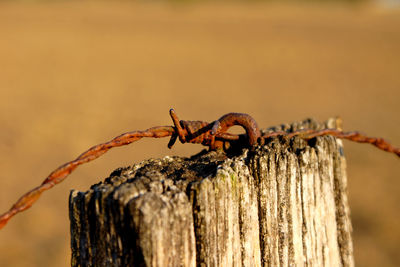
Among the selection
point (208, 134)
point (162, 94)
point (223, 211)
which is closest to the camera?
point (223, 211)

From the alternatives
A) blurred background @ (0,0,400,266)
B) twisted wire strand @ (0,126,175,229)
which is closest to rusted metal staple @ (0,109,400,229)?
twisted wire strand @ (0,126,175,229)

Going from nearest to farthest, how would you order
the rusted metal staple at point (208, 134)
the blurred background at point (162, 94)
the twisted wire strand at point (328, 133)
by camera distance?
the rusted metal staple at point (208, 134)
the twisted wire strand at point (328, 133)
the blurred background at point (162, 94)

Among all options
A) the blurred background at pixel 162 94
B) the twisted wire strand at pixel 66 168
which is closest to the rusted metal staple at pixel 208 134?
the twisted wire strand at pixel 66 168

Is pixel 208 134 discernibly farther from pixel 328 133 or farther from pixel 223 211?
pixel 328 133

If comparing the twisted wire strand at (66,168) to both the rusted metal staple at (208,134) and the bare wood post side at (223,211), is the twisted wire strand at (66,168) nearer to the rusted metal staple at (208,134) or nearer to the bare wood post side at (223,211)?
the rusted metal staple at (208,134)

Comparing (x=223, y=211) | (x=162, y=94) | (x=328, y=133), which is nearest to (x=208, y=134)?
(x=223, y=211)

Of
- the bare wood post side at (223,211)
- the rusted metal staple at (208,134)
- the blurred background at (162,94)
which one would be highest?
the blurred background at (162,94)
